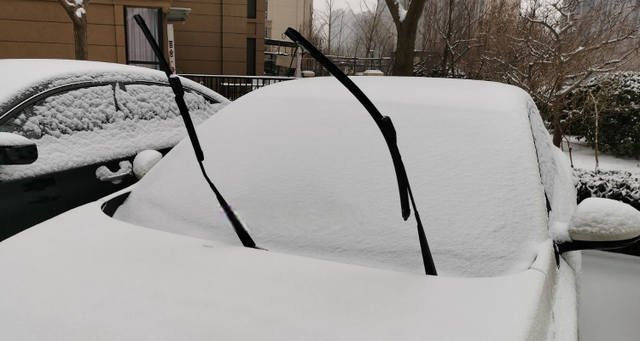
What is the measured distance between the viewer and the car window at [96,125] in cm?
305

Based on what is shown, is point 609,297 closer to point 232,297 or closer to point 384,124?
point 384,124

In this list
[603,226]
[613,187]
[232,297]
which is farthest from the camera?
[613,187]

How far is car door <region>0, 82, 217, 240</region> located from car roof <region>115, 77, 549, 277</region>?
933mm

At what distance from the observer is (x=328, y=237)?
5.84 ft

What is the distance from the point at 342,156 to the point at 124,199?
40.3 inches

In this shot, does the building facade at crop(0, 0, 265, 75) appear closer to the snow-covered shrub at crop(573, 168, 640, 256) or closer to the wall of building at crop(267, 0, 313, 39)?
the snow-covered shrub at crop(573, 168, 640, 256)

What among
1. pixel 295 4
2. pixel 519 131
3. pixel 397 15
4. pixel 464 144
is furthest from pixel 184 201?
pixel 295 4

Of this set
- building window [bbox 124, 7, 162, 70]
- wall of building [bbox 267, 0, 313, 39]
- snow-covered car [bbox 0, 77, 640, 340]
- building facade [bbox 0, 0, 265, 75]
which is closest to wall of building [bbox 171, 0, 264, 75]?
building facade [bbox 0, 0, 265, 75]

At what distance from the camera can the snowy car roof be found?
3066 millimetres

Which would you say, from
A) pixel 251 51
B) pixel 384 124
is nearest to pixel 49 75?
pixel 384 124

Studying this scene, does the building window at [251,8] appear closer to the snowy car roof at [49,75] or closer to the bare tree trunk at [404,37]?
the bare tree trunk at [404,37]

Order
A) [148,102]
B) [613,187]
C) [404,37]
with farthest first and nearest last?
1. [404,37]
2. [613,187]
3. [148,102]

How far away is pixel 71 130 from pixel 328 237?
88.8 inches

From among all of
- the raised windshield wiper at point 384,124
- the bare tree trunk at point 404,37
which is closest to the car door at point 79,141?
the raised windshield wiper at point 384,124
